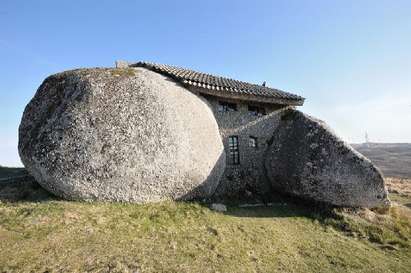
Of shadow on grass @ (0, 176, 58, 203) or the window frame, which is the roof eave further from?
shadow on grass @ (0, 176, 58, 203)

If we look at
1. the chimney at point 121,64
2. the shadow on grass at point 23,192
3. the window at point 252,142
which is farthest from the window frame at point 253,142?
the shadow on grass at point 23,192

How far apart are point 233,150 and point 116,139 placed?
9167 millimetres

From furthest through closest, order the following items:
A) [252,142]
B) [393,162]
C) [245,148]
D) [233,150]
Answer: [393,162]
[252,142]
[245,148]
[233,150]

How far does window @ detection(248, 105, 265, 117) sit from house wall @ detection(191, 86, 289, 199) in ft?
0.79

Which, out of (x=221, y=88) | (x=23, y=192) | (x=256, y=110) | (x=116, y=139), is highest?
(x=221, y=88)

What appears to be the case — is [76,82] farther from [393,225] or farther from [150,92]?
[393,225]

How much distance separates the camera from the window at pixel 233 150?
23.0m

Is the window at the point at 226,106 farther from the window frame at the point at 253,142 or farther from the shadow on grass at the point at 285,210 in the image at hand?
the shadow on grass at the point at 285,210

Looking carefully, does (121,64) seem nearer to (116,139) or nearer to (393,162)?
(116,139)

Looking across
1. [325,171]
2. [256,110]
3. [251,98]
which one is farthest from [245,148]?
[325,171]

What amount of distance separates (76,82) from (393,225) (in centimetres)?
1921

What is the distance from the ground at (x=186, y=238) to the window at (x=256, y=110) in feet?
25.4

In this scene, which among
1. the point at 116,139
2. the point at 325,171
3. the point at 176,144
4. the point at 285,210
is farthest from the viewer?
the point at 285,210

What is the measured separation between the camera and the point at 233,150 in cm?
2322
